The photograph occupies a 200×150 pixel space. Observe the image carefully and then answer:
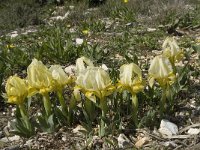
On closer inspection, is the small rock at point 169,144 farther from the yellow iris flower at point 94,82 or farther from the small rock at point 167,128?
the yellow iris flower at point 94,82

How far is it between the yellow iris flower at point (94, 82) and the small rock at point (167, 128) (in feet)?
1.93

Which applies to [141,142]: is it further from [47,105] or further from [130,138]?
[47,105]

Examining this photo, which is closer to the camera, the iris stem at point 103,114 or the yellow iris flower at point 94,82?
the yellow iris flower at point 94,82

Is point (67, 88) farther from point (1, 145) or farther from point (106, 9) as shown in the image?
point (106, 9)

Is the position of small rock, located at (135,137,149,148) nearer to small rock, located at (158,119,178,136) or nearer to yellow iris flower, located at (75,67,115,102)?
small rock, located at (158,119,178,136)

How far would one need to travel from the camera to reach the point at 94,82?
287cm

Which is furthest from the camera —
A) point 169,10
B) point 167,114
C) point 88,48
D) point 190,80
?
point 169,10

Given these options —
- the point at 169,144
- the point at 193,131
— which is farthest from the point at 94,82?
the point at 193,131

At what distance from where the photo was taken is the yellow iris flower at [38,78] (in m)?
2.96

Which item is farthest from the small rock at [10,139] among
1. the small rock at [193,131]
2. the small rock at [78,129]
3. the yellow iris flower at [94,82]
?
the small rock at [193,131]

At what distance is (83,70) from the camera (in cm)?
294

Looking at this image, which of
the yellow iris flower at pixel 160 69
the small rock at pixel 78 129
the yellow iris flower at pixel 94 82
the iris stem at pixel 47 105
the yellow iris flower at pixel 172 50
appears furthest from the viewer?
the yellow iris flower at pixel 172 50

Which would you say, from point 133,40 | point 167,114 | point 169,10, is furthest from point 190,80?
point 169,10

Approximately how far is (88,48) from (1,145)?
87.2 inches
